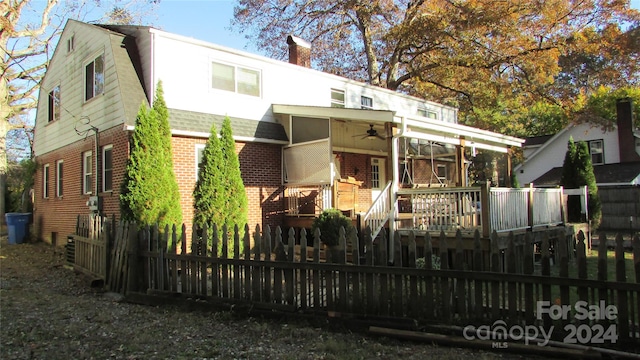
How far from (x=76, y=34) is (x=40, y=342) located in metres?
12.2

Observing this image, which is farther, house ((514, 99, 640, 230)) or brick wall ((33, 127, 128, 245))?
house ((514, 99, 640, 230))

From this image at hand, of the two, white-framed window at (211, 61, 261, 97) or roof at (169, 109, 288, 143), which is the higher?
white-framed window at (211, 61, 261, 97)

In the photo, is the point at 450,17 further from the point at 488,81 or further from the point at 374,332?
the point at 374,332

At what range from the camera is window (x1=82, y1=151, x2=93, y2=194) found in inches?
519

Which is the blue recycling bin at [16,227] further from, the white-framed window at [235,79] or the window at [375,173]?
the window at [375,173]

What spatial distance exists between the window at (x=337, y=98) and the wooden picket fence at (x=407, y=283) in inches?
380

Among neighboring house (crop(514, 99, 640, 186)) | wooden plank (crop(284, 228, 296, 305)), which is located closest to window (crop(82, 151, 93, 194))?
wooden plank (crop(284, 228, 296, 305))

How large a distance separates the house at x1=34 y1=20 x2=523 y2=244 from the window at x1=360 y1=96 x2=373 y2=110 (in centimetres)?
9

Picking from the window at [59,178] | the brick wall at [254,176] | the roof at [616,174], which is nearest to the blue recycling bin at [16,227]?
the window at [59,178]

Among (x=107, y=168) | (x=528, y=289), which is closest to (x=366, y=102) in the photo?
(x=107, y=168)

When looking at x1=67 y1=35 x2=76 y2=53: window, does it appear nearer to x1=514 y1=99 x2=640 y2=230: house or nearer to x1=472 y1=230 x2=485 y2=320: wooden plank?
x1=472 y1=230 x2=485 y2=320: wooden plank

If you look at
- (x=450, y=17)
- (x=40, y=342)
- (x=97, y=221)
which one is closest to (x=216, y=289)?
(x=40, y=342)

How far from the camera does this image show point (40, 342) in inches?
204

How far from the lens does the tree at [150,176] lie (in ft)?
32.4
